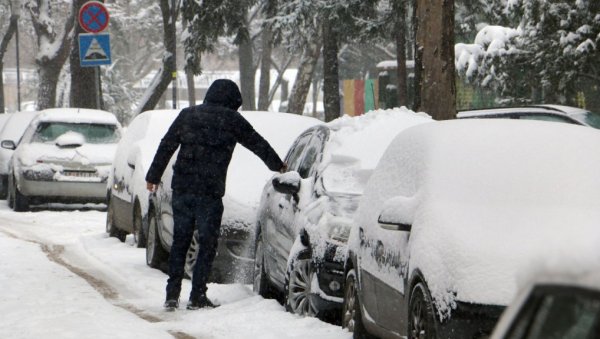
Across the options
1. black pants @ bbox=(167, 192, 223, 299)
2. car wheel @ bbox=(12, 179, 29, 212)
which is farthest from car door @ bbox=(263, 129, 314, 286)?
car wheel @ bbox=(12, 179, 29, 212)

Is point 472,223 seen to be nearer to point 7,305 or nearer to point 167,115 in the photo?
point 7,305

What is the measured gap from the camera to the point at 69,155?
20.1 m

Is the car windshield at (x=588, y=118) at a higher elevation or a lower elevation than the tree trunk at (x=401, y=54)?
lower

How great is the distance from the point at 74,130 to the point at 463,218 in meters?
14.9

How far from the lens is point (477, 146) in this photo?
6973mm

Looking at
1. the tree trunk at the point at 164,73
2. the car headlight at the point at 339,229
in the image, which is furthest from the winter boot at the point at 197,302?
the tree trunk at the point at 164,73

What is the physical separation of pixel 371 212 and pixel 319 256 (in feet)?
3.92

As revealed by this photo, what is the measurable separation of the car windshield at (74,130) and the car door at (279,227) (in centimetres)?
1014

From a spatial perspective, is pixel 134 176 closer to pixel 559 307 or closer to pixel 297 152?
pixel 297 152

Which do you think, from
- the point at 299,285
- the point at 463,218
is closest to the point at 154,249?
the point at 299,285

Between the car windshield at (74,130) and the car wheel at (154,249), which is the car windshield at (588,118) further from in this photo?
the car windshield at (74,130)

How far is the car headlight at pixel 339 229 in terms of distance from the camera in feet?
A: 29.1

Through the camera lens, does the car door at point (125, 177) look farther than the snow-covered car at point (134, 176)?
Yes

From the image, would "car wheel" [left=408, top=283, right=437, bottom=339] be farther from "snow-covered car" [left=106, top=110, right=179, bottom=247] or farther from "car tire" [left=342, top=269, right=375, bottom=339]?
"snow-covered car" [left=106, top=110, right=179, bottom=247]
